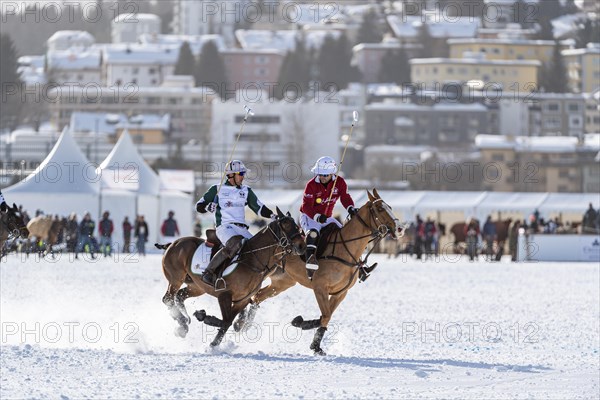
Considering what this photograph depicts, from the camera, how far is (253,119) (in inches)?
5069

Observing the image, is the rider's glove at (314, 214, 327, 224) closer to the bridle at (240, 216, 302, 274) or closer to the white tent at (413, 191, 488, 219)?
the bridle at (240, 216, 302, 274)

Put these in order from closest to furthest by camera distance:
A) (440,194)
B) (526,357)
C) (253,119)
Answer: (526,357) → (440,194) → (253,119)

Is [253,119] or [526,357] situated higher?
[526,357]

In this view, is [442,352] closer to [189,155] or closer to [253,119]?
[189,155]

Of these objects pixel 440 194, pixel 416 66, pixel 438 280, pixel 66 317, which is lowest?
pixel 416 66

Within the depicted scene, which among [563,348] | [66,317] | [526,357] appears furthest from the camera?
[66,317]

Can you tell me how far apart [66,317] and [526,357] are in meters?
6.18

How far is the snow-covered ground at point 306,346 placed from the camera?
37.6ft

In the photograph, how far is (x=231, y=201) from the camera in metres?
14.3

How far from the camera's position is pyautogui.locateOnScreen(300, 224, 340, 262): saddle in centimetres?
1460

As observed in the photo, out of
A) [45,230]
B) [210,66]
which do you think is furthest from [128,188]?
[210,66]

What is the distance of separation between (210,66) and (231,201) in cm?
16238

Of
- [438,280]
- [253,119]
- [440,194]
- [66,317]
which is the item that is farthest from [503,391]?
[253,119]

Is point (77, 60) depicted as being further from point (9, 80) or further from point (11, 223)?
point (11, 223)
